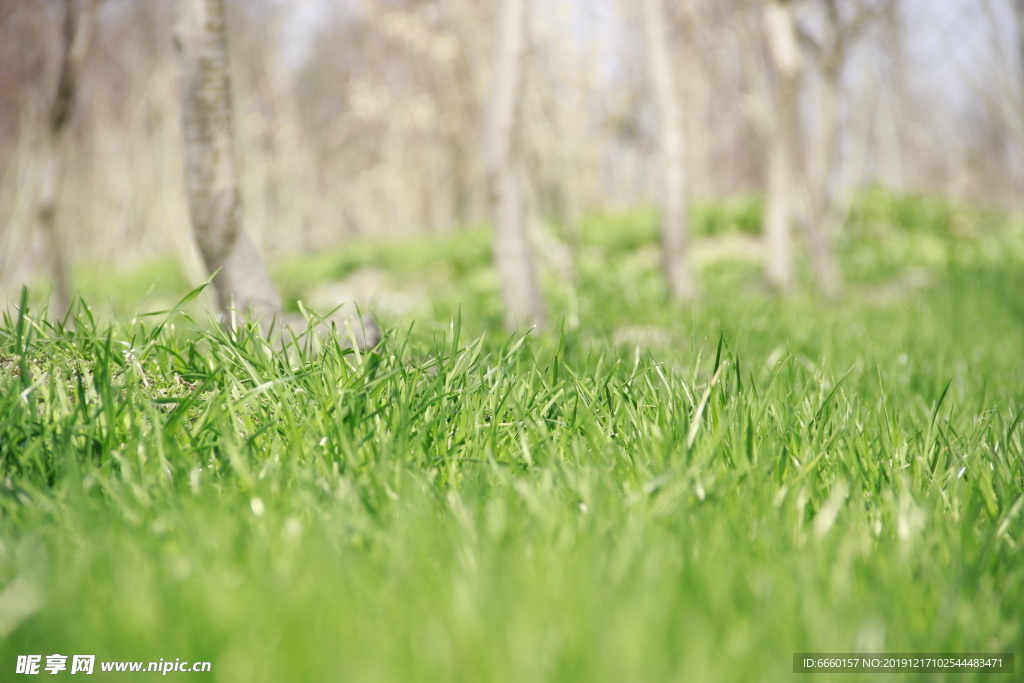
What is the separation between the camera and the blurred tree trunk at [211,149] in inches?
116

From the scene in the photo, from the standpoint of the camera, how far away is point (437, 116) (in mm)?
20453

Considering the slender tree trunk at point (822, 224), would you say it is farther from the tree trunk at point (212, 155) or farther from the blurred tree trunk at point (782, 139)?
the tree trunk at point (212, 155)

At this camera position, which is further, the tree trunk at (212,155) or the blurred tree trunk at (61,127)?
the blurred tree trunk at (61,127)

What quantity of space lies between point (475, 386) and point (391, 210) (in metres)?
24.9

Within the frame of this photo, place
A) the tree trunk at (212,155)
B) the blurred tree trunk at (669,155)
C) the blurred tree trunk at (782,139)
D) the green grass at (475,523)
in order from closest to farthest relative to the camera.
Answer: the green grass at (475,523) < the tree trunk at (212,155) < the blurred tree trunk at (669,155) < the blurred tree trunk at (782,139)

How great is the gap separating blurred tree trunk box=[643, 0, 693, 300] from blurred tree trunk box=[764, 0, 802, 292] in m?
1.03

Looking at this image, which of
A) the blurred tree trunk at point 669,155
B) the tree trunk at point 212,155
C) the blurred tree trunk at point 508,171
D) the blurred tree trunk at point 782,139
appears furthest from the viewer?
the blurred tree trunk at point 782,139

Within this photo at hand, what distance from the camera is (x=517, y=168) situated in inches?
197

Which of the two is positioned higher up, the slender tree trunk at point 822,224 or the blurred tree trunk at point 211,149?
the blurred tree trunk at point 211,149

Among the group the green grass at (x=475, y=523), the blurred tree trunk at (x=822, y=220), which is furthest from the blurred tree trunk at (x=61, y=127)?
the blurred tree trunk at (x=822, y=220)

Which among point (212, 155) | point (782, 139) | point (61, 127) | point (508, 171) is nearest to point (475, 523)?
point (212, 155)

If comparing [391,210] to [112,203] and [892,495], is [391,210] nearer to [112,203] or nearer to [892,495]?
[112,203]

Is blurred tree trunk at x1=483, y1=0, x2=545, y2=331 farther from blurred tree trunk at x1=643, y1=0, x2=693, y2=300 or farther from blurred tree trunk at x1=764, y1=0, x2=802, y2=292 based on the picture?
blurred tree trunk at x1=764, y1=0, x2=802, y2=292

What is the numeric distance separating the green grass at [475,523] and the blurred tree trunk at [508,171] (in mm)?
2506
